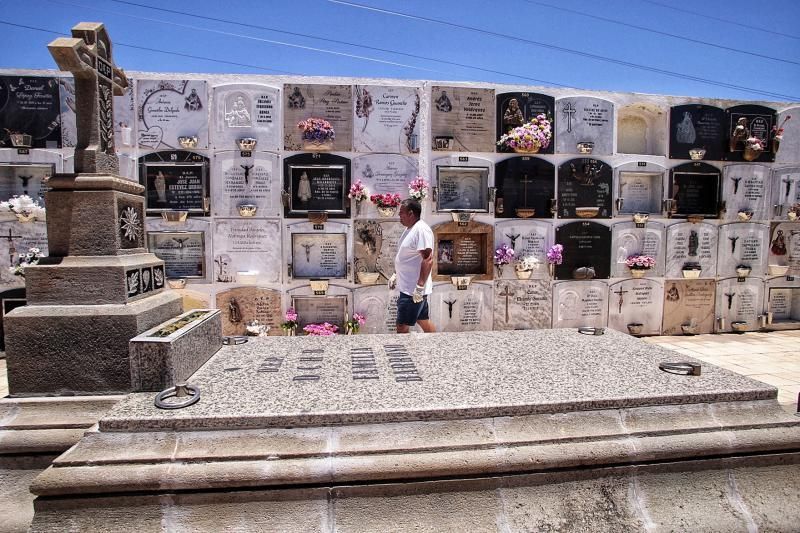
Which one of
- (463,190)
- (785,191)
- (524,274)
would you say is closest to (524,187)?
(463,190)

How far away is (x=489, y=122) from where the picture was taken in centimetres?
745

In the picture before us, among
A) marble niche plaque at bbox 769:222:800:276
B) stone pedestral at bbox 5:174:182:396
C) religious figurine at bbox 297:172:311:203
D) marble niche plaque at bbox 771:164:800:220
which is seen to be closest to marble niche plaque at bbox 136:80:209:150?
religious figurine at bbox 297:172:311:203

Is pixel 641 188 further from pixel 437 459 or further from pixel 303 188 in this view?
pixel 437 459

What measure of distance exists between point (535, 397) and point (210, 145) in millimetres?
6268

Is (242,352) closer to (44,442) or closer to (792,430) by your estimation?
(44,442)

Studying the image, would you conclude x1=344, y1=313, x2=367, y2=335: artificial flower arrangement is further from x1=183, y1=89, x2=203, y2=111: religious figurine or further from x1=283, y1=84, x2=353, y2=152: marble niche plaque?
x1=183, y1=89, x2=203, y2=111: religious figurine

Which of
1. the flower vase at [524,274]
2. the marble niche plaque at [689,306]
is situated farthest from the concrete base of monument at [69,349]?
the marble niche plaque at [689,306]

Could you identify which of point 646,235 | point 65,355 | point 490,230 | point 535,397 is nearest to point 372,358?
point 535,397

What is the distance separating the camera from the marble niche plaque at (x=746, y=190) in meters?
8.10

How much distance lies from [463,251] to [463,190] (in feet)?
3.30

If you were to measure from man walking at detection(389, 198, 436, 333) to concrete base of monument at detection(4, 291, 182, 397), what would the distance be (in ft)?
9.32

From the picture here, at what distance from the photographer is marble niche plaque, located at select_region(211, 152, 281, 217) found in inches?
273

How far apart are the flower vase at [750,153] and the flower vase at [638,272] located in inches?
110

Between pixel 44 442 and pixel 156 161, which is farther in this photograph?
pixel 156 161
